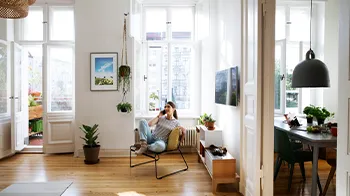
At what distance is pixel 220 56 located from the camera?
14.5 feet

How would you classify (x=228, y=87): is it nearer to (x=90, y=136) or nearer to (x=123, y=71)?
(x=123, y=71)

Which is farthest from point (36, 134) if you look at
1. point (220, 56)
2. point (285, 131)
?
point (285, 131)

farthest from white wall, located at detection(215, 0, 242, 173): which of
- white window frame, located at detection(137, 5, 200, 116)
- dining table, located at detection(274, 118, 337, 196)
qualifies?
white window frame, located at detection(137, 5, 200, 116)

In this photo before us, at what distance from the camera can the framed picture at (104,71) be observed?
4914 millimetres

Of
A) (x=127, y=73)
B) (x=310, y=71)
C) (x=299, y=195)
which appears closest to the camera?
(x=299, y=195)

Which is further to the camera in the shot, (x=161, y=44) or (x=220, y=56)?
(x=161, y=44)

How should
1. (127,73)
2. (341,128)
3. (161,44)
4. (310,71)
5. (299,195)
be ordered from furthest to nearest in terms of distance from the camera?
1. (161,44)
2. (127,73)
3. (310,71)
4. (299,195)
5. (341,128)

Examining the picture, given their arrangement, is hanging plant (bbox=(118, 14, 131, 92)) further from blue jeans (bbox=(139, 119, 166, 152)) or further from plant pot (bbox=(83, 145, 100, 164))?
plant pot (bbox=(83, 145, 100, 164))

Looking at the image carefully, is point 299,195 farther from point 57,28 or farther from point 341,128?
point 57,28

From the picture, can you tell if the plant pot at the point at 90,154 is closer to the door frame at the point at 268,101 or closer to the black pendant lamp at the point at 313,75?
the door frame at the point at 268,101

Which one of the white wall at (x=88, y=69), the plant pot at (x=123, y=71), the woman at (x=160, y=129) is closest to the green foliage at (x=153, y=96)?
the white wall at (x=88, y=69)

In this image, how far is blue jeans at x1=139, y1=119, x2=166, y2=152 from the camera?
3.83m

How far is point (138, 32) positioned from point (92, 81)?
1505mm

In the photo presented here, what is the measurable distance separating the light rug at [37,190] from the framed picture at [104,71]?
2482 mm
